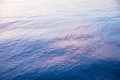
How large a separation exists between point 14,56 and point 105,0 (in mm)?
8570

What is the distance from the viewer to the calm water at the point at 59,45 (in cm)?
411

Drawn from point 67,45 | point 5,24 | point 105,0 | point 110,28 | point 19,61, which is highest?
Result: point 105,0

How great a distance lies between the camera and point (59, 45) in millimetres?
5285

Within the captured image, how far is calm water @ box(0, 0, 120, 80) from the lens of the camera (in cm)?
411

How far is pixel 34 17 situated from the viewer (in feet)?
25.6

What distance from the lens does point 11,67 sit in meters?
4.30

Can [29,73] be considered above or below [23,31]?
below

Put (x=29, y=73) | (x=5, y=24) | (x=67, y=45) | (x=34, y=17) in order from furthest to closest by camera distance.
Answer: (x=34, y=17) < (x=5, y=24) < (x=67, y=45) < (x=29, y=73)

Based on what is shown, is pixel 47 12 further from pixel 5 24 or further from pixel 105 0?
pixel 105 0

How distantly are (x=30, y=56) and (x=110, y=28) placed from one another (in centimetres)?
310

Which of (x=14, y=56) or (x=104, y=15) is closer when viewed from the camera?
(x=14, y=56)

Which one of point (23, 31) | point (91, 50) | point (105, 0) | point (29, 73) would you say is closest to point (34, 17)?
point (23, 31)

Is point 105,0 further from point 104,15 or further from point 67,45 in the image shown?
point 67,45

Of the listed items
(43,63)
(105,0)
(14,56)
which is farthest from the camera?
(105,0)
